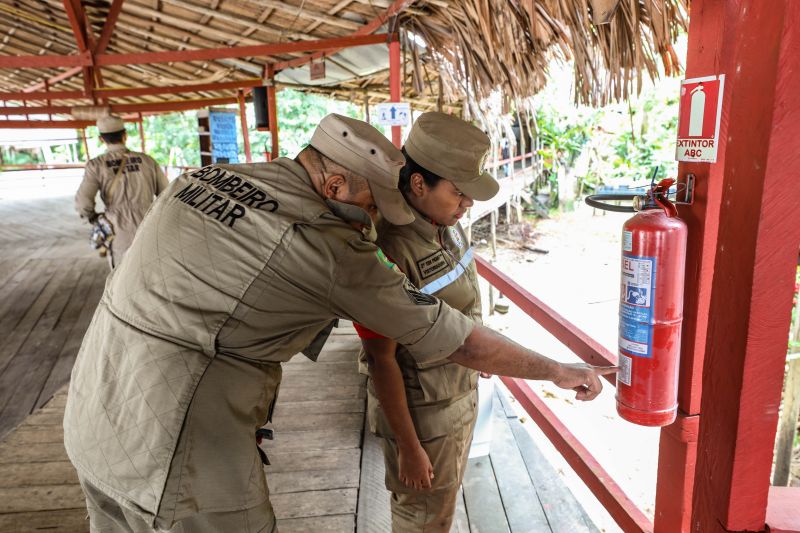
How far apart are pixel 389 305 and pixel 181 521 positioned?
27.2 inches

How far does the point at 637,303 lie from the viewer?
129cm

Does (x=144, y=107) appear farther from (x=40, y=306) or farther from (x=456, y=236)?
(x=456, y=236)

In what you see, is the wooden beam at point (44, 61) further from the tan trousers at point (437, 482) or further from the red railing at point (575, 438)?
the tan trousers at point (437, 482)

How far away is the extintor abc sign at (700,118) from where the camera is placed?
3.85 feet

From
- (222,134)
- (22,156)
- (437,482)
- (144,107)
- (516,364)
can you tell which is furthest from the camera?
(22,156)

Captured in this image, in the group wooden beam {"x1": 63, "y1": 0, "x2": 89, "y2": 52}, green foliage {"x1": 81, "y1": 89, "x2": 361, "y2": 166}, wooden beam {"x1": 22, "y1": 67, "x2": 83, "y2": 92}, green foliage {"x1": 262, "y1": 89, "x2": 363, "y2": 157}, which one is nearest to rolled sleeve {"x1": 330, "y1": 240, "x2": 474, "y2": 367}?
wooden beam {"x1": 63, "y1": 0, "x2": 89, "y2": 52}

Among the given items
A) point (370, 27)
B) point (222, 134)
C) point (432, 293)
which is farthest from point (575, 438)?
point (222, 134)

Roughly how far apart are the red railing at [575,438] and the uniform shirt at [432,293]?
316mm

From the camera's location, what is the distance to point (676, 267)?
1.26 m

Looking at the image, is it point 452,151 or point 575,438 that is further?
point 575,438

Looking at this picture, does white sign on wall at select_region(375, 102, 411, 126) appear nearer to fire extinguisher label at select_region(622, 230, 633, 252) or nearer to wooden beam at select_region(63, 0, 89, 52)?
wooden beam at select_region(63, 0, 89, 52)

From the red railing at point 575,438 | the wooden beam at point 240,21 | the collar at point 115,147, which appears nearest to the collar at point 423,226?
the red railing at point 575,438

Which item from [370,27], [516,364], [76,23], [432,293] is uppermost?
[76,23]

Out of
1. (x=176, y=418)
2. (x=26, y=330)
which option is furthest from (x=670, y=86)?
(x=176, y=418)
